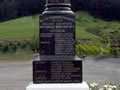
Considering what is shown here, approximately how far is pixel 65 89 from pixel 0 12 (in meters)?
76.8

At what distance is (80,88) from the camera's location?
1266 centimetres

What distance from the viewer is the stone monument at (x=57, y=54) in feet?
42.1

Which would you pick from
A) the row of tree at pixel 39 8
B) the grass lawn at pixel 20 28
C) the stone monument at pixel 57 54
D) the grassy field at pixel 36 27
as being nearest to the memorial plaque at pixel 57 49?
the stone monument at pixel 57 54

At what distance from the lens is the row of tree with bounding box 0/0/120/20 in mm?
88812

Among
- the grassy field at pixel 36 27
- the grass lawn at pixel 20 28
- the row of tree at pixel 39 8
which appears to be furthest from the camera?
the row of tree at pixel 39 8

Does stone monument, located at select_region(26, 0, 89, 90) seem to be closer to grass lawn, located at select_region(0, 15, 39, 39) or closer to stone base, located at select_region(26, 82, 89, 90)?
stone base, located at select_region(26, 82, 89, 90)

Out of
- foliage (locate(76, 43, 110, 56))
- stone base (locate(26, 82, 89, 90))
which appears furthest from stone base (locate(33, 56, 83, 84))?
foliage (locate(76, 43, 110, 56))

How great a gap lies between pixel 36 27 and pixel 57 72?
64.7 metres

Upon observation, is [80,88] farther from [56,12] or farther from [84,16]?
[84,16]

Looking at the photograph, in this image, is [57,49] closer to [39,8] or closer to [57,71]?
[57,71]

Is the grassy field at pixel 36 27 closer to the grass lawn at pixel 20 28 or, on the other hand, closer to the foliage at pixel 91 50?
the grass lawn at pixel 20 28

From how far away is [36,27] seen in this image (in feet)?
254

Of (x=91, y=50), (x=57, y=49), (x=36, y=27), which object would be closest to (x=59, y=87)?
(x=57, y=49)

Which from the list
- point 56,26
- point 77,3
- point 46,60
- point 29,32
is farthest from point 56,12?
point 77,3
